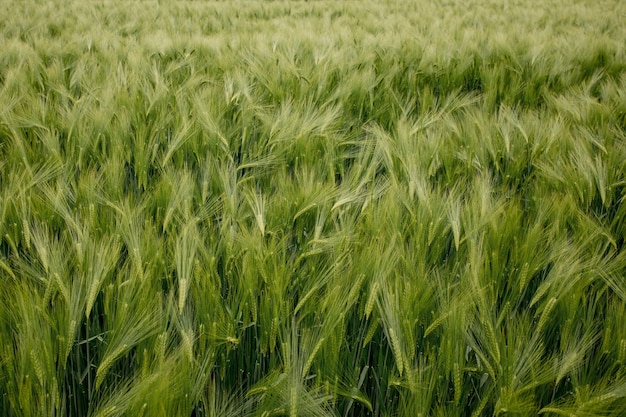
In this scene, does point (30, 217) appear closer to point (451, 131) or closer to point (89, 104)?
point (89, 104)

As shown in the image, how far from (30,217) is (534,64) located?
225cm

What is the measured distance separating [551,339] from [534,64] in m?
1.88

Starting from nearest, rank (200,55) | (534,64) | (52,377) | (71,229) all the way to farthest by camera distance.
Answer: (52,377), (71,229), (534,64), (200,55)

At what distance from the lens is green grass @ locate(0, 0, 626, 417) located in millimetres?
561

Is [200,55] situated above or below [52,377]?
above

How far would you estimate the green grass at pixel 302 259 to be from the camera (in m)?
0.56

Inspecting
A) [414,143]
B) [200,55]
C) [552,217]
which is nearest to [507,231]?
[552,217]

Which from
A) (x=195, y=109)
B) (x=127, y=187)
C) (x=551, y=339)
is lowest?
(x=551, y=339)

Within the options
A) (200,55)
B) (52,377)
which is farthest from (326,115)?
(200,55)

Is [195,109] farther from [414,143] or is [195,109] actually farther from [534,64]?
[534,64]

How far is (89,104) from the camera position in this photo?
1342 mm

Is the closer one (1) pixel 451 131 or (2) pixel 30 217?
(2) pixel 30 217

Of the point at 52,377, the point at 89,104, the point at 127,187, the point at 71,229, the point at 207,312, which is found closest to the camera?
the point at 52,377

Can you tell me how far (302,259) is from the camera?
0.80 m
